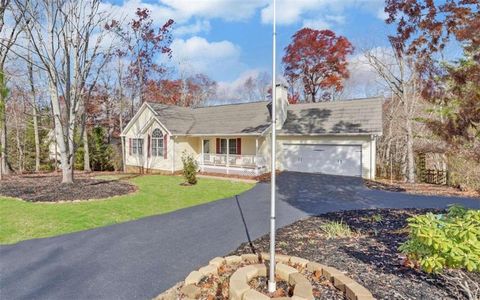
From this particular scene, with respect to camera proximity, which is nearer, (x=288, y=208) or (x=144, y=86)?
(x=288, y=208)

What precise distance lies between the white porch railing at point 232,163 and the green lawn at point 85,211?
5.24m

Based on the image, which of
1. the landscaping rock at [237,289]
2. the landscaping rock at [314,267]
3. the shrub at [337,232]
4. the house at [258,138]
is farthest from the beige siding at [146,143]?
the landscaping rock at [237,289]

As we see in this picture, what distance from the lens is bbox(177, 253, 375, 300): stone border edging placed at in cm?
338

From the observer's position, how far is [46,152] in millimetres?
25953

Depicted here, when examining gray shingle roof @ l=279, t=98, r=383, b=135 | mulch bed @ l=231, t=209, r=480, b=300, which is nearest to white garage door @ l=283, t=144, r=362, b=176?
gray shingle roof @ l=279, t=98, r=383, b=135

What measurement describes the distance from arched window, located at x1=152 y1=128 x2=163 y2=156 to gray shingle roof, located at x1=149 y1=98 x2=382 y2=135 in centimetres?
101

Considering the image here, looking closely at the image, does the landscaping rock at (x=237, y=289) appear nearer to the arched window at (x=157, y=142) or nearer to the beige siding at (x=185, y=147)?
the beige siding at (x=185, y=147)

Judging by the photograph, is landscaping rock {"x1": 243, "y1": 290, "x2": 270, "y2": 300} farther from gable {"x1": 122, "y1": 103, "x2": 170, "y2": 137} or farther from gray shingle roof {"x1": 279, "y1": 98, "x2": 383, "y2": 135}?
gable {"x1": 122, "y1": 103, "x2": 170, "y2": 137}

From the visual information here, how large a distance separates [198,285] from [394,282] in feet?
8.83

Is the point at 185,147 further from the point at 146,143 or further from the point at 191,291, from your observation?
the point at 191,291

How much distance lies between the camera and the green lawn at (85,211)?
711 cm

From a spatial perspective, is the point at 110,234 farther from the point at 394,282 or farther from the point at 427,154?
the point at 427,154

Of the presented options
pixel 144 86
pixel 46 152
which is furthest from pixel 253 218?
pixel 46 152

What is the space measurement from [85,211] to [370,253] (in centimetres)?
806
